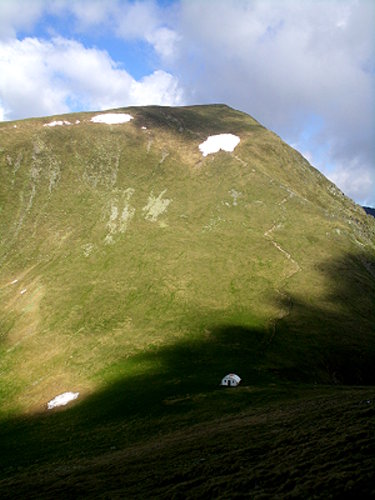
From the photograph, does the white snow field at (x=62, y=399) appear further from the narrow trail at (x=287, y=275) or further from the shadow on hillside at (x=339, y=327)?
the shadow on hillside at (x=339, y=327)

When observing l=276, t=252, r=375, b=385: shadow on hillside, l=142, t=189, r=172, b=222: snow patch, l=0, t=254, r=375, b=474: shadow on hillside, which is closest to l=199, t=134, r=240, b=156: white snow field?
l=142, t=189, r=172, b=222: snow patch

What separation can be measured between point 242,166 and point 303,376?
9560cm

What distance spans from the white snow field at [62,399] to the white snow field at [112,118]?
129016 mm

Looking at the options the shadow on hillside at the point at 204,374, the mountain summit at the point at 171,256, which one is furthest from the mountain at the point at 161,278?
the mountain summit at the point at 171,256

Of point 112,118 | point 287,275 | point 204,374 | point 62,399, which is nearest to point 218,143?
point 112,118

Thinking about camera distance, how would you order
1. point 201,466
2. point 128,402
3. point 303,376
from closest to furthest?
point 201,466 < point 128,402 < point 303,376

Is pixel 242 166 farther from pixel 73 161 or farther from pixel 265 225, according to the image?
pixel 73 161

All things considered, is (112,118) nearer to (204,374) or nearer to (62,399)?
(62,399)

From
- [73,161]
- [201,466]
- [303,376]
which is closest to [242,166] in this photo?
[73,161]

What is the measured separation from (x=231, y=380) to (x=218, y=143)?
11987 cm

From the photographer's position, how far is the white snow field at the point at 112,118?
170 metres

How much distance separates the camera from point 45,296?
10031 centimetres

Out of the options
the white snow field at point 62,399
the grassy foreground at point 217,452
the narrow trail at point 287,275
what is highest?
the narrow trail at point 287,275

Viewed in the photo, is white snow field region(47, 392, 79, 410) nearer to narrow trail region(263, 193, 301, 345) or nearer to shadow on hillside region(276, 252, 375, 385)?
narrow trail region(263, 193, 301, 345)
